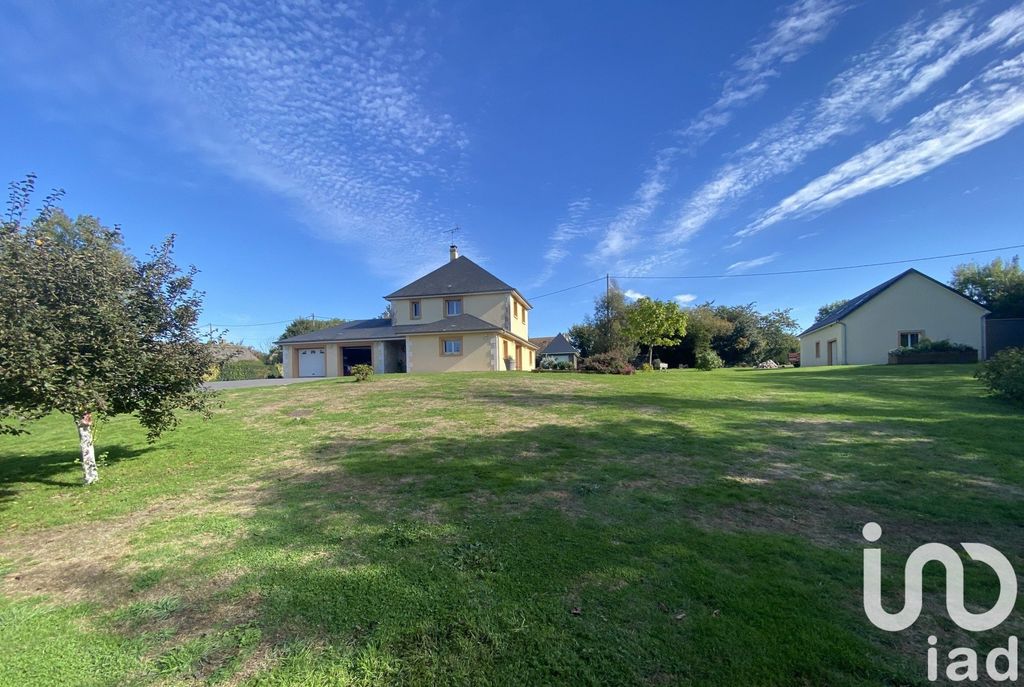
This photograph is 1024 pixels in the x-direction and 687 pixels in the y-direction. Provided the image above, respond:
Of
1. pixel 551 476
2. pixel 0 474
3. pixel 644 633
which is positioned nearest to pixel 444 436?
pixel 551 476

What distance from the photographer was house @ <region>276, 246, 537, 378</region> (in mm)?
27922

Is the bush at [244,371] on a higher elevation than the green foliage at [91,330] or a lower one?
lower

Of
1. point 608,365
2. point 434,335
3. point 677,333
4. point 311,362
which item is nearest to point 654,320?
point 677,333

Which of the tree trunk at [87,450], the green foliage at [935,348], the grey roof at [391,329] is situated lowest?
the tree trunk at [87,450]

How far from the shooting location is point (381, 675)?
2.40m

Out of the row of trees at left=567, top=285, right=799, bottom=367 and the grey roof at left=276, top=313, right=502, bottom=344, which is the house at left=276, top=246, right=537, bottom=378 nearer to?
the grey roof at left=276, top=313, right=502, bottom=344

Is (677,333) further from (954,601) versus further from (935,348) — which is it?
(954,601)

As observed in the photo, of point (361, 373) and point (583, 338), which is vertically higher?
point (583, 338)

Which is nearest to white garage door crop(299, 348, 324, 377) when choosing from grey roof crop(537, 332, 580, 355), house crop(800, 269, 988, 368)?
grey roof crop(537, 332, 580, 355)

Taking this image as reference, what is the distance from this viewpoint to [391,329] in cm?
3084

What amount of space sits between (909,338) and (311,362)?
1539 inches

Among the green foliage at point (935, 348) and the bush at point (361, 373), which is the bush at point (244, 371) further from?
the green foliage at point (935, 348)

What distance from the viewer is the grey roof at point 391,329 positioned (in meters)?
27.9

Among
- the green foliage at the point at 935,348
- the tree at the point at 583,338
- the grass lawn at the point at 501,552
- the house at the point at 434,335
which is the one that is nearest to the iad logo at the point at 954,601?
the grass lawn at the point at 501,552
